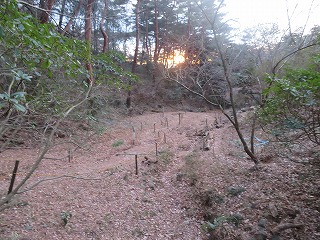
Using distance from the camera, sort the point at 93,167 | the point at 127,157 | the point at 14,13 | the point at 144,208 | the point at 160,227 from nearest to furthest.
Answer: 1. the point at 14,13
2. the point at 160,227
3. the point at 144,208
4. the point at 93,167
5. the point at 127,157

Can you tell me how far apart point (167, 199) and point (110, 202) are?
158 centimetres

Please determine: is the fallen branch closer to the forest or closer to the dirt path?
the forest

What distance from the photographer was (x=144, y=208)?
5.57 metres

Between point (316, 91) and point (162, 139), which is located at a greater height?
point (316, 91)

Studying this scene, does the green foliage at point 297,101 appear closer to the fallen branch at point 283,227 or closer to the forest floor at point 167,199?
the fallen branch at point 283,227

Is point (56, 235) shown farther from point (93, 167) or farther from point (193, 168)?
point (193, 168)

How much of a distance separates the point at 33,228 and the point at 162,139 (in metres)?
7.86

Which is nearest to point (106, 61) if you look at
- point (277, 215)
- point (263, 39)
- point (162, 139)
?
point (277, 215)

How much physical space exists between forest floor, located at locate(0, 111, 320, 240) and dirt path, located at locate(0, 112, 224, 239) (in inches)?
0.8

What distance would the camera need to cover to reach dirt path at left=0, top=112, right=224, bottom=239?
173 inches

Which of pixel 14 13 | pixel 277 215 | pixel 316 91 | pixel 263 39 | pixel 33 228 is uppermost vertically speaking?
pixel 263 39

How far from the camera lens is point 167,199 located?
20.0ft

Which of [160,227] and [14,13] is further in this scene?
[160,227]

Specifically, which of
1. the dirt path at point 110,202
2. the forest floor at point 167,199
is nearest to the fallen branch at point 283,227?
the forest floor at point 167,199
